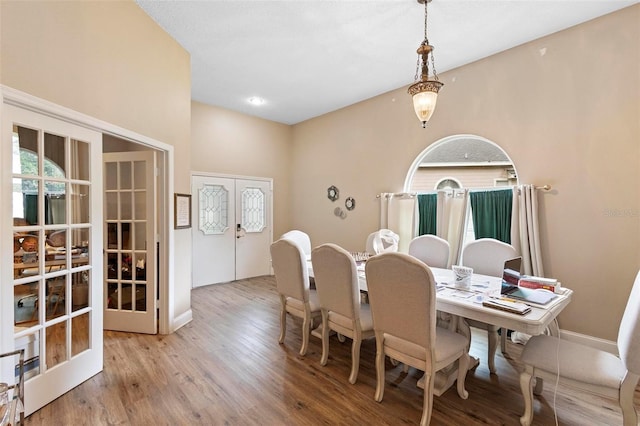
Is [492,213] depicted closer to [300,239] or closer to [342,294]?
[342,294]

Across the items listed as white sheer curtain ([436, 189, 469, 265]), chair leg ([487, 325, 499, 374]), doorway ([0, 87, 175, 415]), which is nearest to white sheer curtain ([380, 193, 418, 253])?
white sheer curtain ([436, 189, 469, 265])

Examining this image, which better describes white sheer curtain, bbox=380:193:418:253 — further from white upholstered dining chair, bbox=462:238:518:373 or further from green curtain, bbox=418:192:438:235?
white upholstered dining chair, bbox=462:238:518:373

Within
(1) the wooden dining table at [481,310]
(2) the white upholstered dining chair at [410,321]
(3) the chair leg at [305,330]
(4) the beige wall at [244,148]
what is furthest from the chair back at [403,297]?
(4) the beige wall at [244,148]

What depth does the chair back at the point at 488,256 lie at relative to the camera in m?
2.86

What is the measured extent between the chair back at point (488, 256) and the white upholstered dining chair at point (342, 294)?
1.31m

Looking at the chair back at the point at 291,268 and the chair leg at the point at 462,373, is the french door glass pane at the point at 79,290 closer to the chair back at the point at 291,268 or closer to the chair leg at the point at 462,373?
the chair back at the point at 291,268

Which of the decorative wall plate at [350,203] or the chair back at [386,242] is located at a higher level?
the decorative wall plate at [350,203]

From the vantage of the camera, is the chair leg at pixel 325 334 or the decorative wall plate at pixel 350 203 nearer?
the chair leg at pixel 325 334

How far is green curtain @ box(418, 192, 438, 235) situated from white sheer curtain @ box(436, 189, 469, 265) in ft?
0.39

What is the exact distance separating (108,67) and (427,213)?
12.2ft

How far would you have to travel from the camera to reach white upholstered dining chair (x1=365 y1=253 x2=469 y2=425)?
5.91 ft

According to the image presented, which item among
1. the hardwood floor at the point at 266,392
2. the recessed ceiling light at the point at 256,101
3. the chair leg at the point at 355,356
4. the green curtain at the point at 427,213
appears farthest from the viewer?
the recessed ceiling light at the point at 256,101

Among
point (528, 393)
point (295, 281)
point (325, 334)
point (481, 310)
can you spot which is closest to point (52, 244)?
point (295, 281)

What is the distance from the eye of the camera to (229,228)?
5.39 meters
